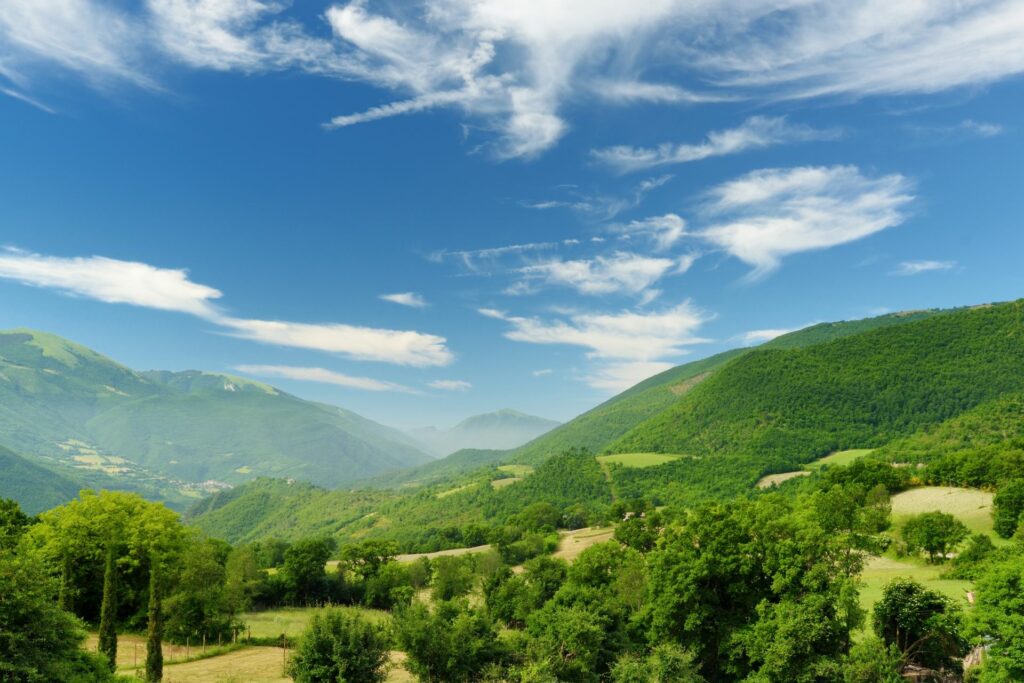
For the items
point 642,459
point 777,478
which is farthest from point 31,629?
point 642,459

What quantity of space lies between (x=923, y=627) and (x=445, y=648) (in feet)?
91.4

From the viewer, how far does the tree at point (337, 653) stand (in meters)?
27.0

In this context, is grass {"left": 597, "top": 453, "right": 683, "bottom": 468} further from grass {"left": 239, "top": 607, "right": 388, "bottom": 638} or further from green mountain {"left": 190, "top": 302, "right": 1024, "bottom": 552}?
grass {"left": 239, "top": 607, "right": 388, "bottom": 638}

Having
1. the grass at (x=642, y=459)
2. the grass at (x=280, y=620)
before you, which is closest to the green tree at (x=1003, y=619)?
the grass at (x=280, y=620)

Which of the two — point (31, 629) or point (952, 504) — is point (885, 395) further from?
point (31, 629)

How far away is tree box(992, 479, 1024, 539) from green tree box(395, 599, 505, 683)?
59635 millimetres

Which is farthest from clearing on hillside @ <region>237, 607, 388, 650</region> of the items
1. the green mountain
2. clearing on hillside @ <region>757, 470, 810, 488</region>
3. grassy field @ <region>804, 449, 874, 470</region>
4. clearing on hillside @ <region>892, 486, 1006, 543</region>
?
grassy field @ <region>804, 449, 874, 470</region>

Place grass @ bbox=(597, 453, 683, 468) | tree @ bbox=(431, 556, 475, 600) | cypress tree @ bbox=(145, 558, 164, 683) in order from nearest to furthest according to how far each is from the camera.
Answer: cypress tree @ bbox=(145, 558, 164, 683) < tree @ bbox=(431, 556, 475, 600) < grass @ bbox=(597, 453, 683, 468)

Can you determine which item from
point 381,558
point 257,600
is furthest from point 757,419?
point 257,600

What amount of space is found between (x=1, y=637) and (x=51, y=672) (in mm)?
2286

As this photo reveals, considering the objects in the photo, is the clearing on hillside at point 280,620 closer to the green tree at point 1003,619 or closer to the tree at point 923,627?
the tree at point 923,627

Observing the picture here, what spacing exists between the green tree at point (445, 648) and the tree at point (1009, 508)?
196ft

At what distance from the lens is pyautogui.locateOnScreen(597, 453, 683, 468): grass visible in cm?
18012

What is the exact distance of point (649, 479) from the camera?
168 meters
